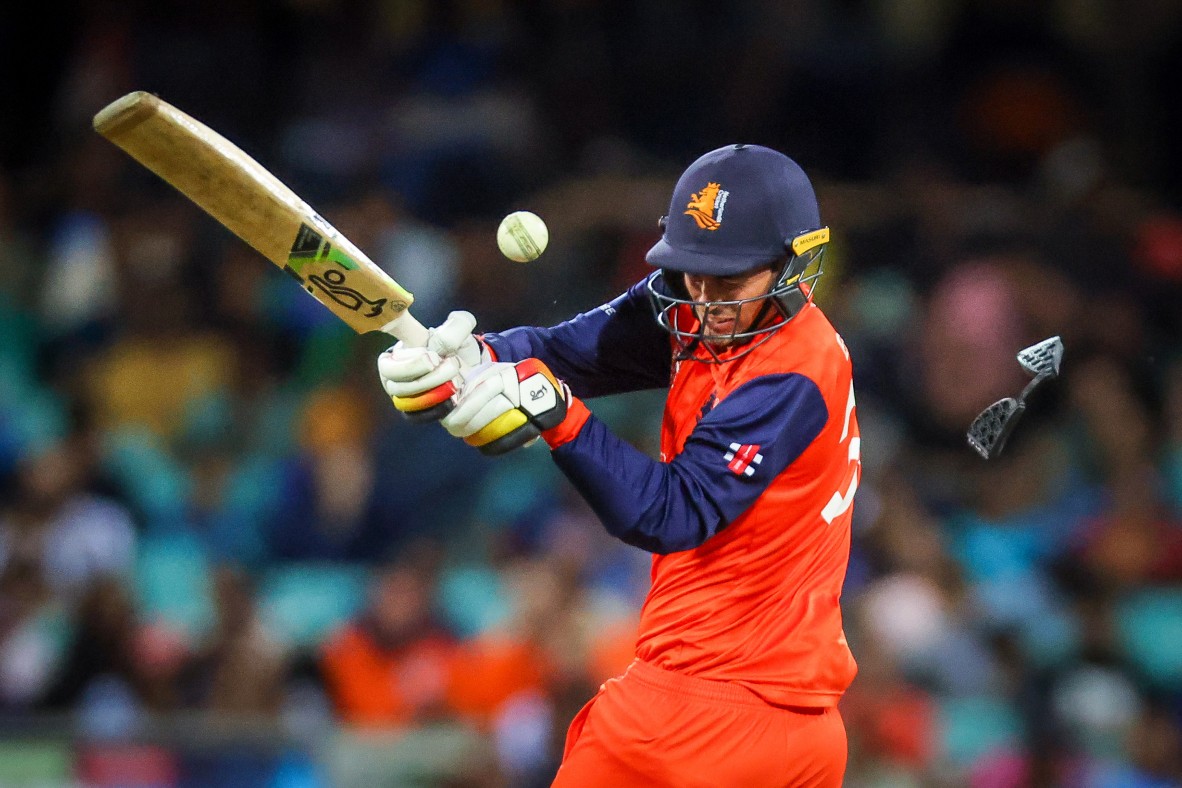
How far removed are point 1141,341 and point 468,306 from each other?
3.13 meters

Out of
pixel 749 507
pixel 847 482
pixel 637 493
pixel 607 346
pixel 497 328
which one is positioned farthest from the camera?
pixel 497 328

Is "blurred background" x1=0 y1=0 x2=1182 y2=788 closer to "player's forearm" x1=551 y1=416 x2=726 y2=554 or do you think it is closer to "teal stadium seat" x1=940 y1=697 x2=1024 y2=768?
"teal stadium seat" x1=940 y1=697 x2=1024 y2=768

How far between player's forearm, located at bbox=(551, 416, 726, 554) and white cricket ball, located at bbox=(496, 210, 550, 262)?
1.77 feet

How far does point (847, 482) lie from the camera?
359cm

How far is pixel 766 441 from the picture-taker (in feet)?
10.7

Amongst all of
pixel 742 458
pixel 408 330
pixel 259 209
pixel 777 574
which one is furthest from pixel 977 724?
pixel 259 209

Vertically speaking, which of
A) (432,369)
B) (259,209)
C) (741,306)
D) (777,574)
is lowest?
Result: (777,574)

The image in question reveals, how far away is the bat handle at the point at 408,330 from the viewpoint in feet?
11.1

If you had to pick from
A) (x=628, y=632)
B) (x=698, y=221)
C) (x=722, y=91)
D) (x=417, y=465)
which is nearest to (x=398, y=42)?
(x=722, y=91)

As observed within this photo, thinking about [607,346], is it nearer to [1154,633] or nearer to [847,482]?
[847,482]

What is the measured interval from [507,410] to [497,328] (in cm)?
→ 394

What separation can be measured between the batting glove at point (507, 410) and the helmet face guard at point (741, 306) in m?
0.38

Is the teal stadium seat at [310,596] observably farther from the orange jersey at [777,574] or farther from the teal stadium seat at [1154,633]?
the orange jersey at [777,574]

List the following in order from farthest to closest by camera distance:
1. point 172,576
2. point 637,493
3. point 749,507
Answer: point 172,576, point 749,507, point 637,493
